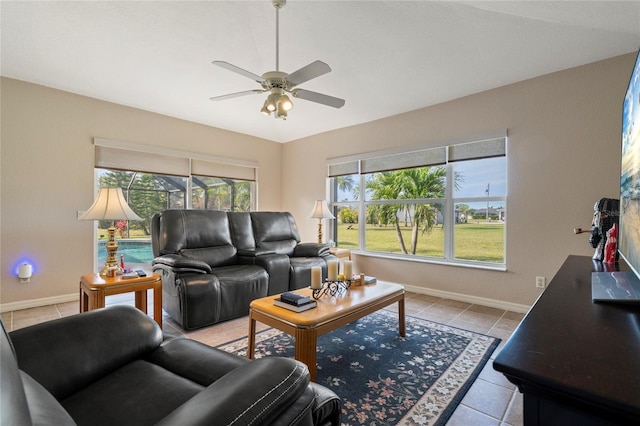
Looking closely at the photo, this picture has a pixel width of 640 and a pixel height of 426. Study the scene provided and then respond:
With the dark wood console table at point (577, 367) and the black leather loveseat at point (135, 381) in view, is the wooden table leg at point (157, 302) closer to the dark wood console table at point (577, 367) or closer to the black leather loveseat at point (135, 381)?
the black leather loveseat at point (135, 381)

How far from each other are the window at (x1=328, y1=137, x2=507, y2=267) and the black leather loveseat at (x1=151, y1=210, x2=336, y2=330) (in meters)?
1.09

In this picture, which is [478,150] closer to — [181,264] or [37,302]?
[181,264]

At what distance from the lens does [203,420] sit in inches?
25.0

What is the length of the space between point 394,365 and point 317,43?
9.41 feet

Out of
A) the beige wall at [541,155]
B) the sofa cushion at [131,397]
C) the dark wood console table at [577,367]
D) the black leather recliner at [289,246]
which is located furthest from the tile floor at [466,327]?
the sofa cushion at [131,397]

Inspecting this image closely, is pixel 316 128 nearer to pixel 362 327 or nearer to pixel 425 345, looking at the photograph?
pixel 362 327

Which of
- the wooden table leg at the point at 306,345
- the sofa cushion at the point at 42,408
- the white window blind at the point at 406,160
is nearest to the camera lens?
the sofa cushion at the point at 42,408

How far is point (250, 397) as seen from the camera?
28.2 inches

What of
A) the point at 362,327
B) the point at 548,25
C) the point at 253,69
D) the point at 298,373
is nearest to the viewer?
the point at 298,373

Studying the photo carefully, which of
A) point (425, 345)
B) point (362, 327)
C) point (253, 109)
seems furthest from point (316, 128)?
point (425, 345)

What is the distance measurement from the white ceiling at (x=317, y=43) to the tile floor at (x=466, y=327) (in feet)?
8.25

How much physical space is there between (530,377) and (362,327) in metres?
2.33

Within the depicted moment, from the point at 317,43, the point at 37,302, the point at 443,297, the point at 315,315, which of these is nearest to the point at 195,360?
the point at 315,315

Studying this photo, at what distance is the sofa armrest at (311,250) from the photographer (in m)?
3.97
